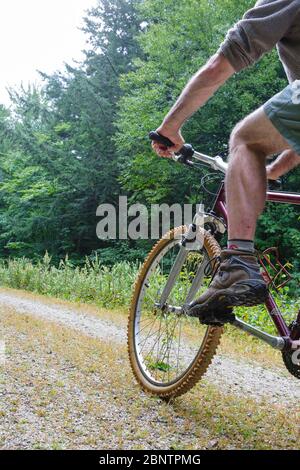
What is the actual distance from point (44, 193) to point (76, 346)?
72.5ft

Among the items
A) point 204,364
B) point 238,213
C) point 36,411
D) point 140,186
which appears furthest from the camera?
point 140,186

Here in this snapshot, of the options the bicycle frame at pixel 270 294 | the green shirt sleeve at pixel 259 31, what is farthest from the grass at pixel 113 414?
the green shirt sleeve at pixel 259 31

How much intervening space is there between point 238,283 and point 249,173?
0.38 meters

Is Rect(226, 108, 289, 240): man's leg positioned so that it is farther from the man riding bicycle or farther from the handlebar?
the handlebar

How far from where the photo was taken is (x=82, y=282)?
31.1 feet

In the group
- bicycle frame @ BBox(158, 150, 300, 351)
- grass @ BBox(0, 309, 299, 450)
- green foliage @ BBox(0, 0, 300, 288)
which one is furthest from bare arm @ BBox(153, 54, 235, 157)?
green foliage @ BBox(0, 0, 300, 288)

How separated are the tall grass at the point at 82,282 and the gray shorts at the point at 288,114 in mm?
6885

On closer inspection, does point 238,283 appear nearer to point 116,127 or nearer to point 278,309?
point 278,309

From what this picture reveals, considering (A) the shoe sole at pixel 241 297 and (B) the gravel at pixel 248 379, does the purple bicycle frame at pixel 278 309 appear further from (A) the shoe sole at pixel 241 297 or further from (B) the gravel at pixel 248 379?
(B) the gravel at pixel 248 379

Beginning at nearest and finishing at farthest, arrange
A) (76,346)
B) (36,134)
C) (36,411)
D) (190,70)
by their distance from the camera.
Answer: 1. (36,411)
2. (76,346)
3. (190,70)
4. (36,134)

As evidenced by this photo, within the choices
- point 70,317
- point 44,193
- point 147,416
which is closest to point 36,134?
point 44,193

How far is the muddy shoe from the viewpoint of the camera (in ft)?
5.57

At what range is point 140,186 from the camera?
1917 cm
